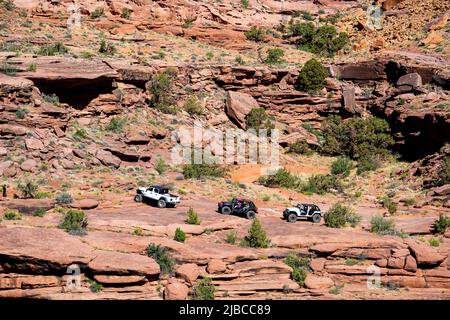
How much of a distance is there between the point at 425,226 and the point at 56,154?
22968mm

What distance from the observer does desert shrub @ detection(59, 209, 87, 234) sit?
28458 mm

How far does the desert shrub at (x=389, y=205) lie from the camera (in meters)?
38.6

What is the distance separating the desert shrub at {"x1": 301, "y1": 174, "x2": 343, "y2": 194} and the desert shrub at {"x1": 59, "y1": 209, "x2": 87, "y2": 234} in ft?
65.6

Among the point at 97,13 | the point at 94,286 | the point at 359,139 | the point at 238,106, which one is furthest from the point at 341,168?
the point at 97,13

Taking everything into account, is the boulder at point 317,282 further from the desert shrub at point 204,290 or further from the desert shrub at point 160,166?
the desert shrub at point 160,166

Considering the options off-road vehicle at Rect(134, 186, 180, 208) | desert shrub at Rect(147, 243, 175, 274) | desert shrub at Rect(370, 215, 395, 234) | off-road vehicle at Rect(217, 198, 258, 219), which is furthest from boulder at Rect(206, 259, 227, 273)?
desert shrub at Rect(370, 215, 395, 234)

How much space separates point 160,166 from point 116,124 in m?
6.61

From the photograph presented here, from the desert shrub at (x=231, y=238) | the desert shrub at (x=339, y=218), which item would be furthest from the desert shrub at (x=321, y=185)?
the desert shrub at (x=231, y=238)

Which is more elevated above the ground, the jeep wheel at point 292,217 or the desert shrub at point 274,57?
the desert shrub at point 274,57

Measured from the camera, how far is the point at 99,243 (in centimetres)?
2748

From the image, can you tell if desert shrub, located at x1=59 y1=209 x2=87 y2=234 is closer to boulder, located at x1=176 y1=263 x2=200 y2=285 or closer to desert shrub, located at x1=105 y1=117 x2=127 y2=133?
boulder, located at x1=176 y1=263 x2=200 y2=285

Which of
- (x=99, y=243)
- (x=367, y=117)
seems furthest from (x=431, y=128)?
(x=99, y=243)

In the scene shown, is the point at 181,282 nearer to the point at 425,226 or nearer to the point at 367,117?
the point at 425,226

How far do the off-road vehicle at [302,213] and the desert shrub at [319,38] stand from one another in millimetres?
38058
